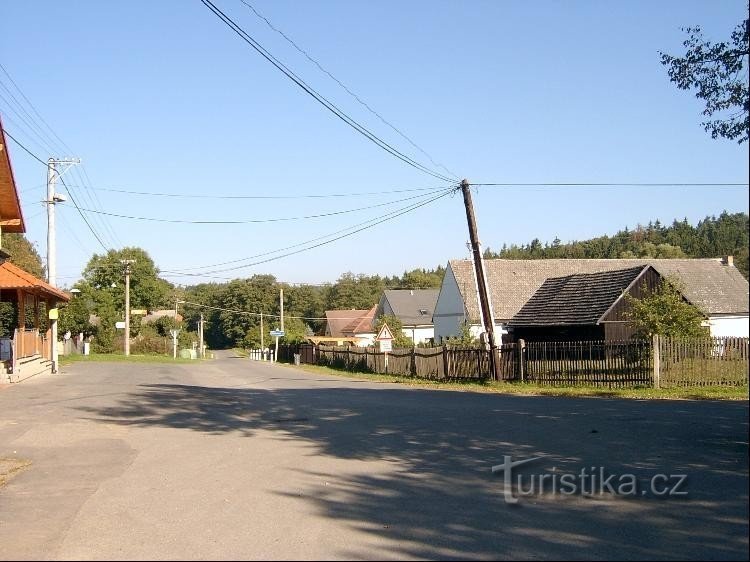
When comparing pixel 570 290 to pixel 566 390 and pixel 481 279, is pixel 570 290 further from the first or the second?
pixel 566 390

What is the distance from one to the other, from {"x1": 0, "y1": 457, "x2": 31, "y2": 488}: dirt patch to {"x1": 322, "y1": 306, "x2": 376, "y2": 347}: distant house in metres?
63.2

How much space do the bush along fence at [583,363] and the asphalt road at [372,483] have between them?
128 centimetres

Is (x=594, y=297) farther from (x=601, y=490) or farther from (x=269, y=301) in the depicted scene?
(x=269, y=301)

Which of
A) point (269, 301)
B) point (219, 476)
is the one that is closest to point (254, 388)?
point (219, 476)

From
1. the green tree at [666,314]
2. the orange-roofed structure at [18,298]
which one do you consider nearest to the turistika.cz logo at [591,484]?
the green tree at [666,314]

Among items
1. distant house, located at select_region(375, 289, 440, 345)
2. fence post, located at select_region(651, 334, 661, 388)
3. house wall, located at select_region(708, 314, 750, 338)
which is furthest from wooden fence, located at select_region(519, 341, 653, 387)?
distant house, located at select_region(375, 289, 440, 345)

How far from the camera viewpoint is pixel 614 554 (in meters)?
6.06

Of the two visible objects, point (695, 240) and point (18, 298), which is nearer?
point (695, 240)

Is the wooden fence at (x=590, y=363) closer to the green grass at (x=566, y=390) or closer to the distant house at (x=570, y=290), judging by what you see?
the green grass at (x=566, y=390)

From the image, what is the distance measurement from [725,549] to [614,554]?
811 millimetres

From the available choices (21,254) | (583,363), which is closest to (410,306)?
(21,254)

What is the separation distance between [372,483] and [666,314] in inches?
595

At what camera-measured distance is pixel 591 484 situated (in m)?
8.44

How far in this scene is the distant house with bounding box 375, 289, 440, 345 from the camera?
71575mm
